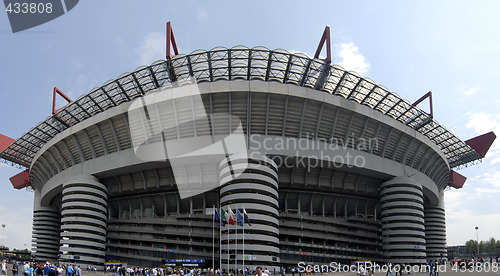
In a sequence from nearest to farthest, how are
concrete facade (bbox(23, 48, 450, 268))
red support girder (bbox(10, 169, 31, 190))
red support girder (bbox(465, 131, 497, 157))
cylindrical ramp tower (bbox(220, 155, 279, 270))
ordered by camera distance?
cylindrical ramp tower (bbox(220, 155, 279, 270)), concrete facade (bbox(23, 48, 450, 268)), red support girder (bbox(465, 131, 497, 157)), red support girder (bbox(10, 169, 31, 190))

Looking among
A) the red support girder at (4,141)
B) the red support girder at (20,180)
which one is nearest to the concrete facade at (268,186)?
the red support girder at (4,141)

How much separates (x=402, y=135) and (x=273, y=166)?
23467mm

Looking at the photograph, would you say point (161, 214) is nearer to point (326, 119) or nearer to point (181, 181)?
point (181, 181)

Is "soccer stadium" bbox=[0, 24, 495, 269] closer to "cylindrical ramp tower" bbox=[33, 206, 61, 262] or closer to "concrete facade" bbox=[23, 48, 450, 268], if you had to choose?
"concrete facade" bbox=[23, 48, 450, 268]

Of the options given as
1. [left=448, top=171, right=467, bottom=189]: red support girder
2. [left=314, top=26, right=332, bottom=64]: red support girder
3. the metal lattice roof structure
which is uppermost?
[left=314, top=26, right=332, bottom=64]: red support girder

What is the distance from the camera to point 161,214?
3034 inches

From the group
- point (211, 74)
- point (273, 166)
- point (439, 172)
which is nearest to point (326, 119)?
point (273, 166)

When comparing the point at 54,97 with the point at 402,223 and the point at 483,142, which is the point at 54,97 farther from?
the point at 483,142

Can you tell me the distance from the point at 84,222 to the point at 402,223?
53904 mm

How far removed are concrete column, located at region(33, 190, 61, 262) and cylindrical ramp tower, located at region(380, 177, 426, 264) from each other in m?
71.6

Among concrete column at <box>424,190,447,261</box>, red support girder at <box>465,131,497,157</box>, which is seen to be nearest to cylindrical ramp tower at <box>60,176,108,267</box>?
concrete column at <box>424,190,447,261</box>

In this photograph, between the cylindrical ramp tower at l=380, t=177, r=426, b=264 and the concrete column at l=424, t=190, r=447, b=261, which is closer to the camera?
the cylindrical ramp tower at l=380, t=177, r=426, b=264

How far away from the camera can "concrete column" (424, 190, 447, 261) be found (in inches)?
3917

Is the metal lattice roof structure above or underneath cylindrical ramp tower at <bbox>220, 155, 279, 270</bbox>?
above
